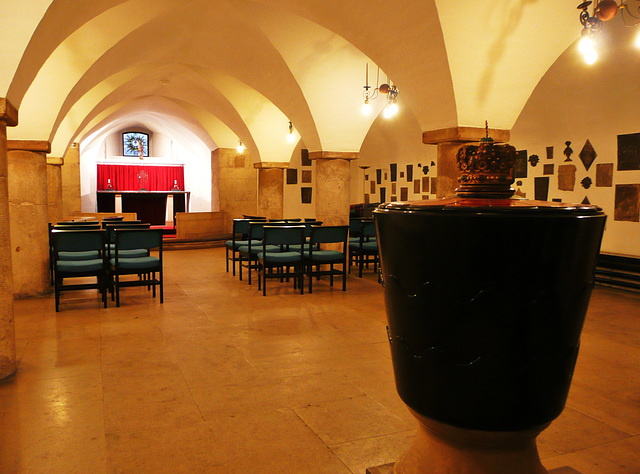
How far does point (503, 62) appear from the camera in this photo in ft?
18.1

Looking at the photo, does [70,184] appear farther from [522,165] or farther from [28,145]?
[522,165]

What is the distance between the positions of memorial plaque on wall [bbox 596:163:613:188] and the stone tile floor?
2.46 m

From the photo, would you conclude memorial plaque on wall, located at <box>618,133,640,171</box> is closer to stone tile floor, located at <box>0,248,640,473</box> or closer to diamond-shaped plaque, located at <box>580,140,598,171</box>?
diamond-shaped plaque, located at <box>580,140,598,171</box>

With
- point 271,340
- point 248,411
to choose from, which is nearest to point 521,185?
point 271,340

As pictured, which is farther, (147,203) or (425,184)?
(147,203)

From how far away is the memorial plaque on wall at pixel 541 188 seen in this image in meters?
8.55

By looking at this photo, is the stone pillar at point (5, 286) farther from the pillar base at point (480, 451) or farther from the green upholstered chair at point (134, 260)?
the pillar base at point (480, 451)

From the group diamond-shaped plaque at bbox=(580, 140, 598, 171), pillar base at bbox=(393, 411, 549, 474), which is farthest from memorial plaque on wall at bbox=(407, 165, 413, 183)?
pillar base at bbox=(393, 411, 549, 474)

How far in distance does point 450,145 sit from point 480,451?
478 cm

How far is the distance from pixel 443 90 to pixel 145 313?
4094 mm

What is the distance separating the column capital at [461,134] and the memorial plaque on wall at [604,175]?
2.39 meters

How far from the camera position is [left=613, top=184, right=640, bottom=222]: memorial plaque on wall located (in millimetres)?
7129

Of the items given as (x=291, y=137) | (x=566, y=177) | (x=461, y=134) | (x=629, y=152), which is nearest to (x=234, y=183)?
(x=291, y=137)

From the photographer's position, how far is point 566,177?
8164 mm
